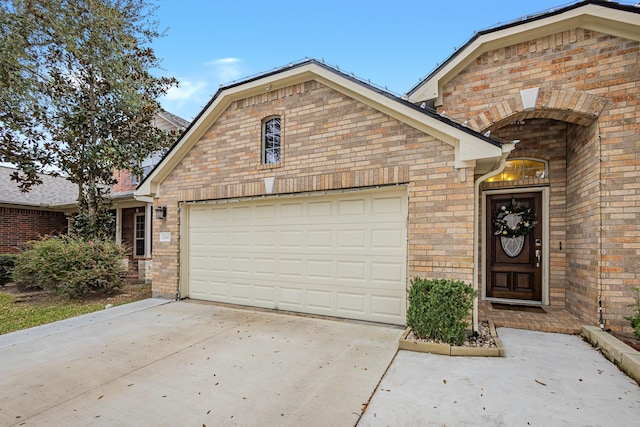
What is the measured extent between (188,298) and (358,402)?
→ 5.61 m

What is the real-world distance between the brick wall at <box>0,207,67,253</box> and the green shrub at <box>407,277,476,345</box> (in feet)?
50.1

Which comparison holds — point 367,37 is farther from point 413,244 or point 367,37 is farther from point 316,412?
point 316,412

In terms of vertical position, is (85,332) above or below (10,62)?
below

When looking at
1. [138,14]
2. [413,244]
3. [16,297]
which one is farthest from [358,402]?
[138,14]

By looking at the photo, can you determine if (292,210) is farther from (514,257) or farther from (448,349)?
(514,257)

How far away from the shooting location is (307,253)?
19.9 feet

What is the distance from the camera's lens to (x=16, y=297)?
8523 millimetres

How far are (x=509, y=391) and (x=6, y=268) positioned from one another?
1462cm

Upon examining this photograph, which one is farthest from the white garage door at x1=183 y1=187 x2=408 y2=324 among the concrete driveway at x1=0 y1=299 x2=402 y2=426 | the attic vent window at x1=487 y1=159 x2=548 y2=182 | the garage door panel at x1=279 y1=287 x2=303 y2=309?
the attic vent window at x1=487 y1=159 x2=548 y2=182

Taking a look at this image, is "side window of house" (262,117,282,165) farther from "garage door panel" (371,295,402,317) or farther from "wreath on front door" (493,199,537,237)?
"wreath on front door" (493,199,537,237)

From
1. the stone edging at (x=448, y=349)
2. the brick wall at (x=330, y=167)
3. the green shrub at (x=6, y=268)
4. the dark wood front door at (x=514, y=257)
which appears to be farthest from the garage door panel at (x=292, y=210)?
the green shrub at (x=6, y=268)

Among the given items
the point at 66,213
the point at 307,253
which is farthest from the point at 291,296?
the point at 66,213

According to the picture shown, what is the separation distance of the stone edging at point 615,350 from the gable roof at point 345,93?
8.96 ft

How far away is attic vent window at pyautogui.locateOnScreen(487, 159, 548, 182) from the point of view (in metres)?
6.39
